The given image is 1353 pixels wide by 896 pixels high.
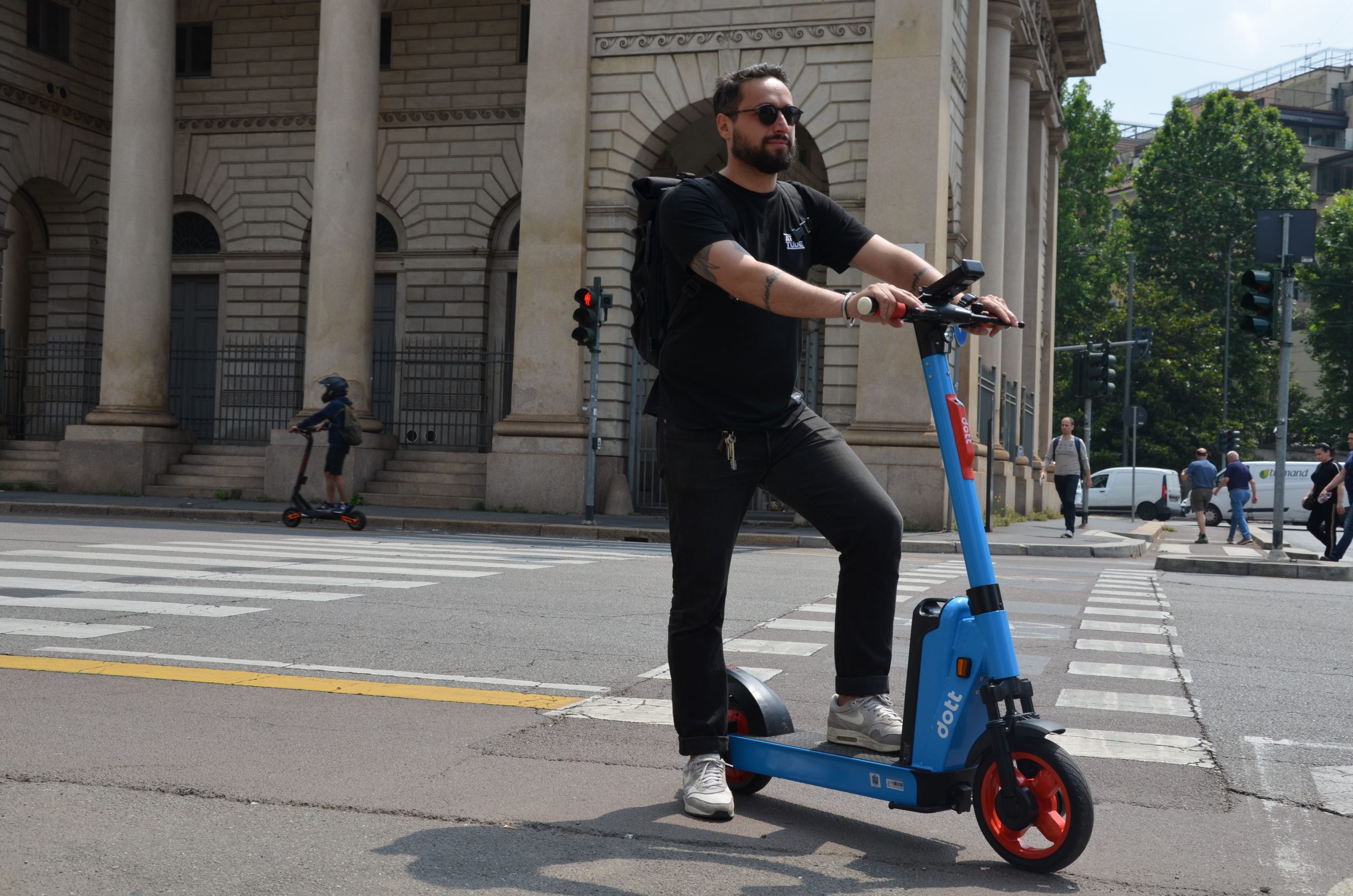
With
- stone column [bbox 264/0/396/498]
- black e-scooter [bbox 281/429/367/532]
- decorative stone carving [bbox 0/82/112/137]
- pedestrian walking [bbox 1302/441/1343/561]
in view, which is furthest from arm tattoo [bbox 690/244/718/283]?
decorative stone carving [bbox 0/82/112/137]

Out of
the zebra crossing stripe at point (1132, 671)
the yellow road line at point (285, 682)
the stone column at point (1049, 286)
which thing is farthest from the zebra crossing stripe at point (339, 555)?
the stone column at point (1049, 286)

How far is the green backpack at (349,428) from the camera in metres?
18.5

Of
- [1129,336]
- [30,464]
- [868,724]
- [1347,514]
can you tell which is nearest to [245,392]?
[30,464]

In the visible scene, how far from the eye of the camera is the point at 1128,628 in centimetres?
915

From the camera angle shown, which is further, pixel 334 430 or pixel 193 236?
pixel 193 236

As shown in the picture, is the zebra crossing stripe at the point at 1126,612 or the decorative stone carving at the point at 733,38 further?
the decorative stone carving at the point at 733,38

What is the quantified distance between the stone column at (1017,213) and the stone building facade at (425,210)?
77 mm

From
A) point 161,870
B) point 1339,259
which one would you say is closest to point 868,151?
point 161,870

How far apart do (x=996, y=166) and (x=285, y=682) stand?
25.6 m

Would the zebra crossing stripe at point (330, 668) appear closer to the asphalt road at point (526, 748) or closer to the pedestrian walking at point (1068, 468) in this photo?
the asphalt road at point (526, 748)

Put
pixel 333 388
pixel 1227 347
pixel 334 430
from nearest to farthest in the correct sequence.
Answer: pixel 333 388 → pixel 334 430 → pixel 1227 347

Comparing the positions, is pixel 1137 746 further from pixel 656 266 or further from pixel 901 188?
pixel 901 188

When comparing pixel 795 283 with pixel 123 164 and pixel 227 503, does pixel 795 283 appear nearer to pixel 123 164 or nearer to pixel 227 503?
pixel 227 503

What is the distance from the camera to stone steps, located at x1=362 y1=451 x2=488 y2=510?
910 inches
